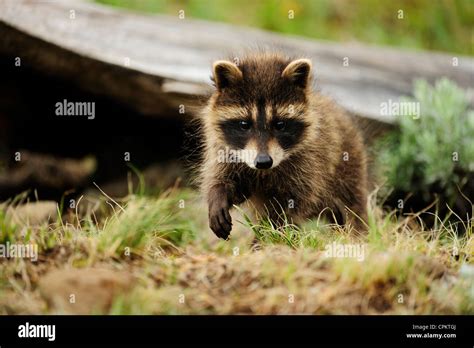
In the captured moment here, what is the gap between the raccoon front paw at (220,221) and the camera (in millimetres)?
6645

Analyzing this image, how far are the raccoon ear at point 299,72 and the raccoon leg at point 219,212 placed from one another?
1.29m

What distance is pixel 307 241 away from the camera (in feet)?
20.8

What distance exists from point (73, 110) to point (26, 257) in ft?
15.0

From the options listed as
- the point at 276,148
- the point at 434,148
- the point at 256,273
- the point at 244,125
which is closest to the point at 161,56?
the point at 244,125

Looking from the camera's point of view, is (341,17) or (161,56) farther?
(341,17)

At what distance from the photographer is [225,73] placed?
22.4 feet

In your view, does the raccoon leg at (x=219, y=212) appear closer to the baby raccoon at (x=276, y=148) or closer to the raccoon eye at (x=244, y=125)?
the baby raccoon at (x=276, y=148)


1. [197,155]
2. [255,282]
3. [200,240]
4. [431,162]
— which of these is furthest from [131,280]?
[431,162]

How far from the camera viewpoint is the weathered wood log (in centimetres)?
852

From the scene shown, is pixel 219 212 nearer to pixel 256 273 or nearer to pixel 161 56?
pixel 256 273

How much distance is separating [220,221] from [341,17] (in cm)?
779

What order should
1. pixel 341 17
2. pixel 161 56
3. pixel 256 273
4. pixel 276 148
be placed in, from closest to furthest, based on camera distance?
pixel 256 273
pixel 276 148
pixel 161 56
pixel 341 17

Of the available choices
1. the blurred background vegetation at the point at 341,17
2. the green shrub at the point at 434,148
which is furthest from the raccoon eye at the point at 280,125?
the blurred background vegetation at the point at 341,17

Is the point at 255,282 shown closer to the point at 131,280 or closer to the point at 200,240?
the point at 131,280
